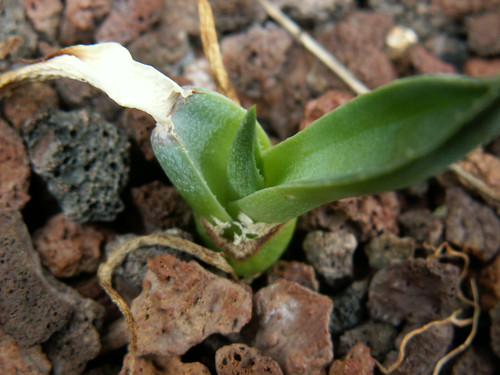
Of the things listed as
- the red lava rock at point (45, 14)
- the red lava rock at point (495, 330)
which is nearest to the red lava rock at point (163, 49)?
the red lava rock at point (45, 14)

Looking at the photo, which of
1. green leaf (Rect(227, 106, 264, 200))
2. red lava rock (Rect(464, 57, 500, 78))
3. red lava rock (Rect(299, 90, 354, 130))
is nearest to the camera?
green leaf (Rect(227, 106, 264, 200))

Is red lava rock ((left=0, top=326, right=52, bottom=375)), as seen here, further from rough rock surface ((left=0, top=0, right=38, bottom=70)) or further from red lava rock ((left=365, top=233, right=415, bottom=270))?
red lava rock ((left=365, top=233, right=415, bottom=270))

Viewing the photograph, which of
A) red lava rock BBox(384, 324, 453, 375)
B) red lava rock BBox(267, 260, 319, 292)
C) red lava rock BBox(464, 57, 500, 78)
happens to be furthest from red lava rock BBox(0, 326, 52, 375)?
red lava rock BBox(464, 57, 500, 78)

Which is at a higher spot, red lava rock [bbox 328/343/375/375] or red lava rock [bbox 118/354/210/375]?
red lava rock [bbox 118/354/210/375]

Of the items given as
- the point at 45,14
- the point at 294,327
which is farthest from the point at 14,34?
the point at 294,327

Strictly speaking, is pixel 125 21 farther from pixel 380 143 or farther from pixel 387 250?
pixel 387 250

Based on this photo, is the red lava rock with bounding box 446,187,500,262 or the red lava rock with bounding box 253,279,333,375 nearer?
the red lava rock with bounding box 253,279,333,375
